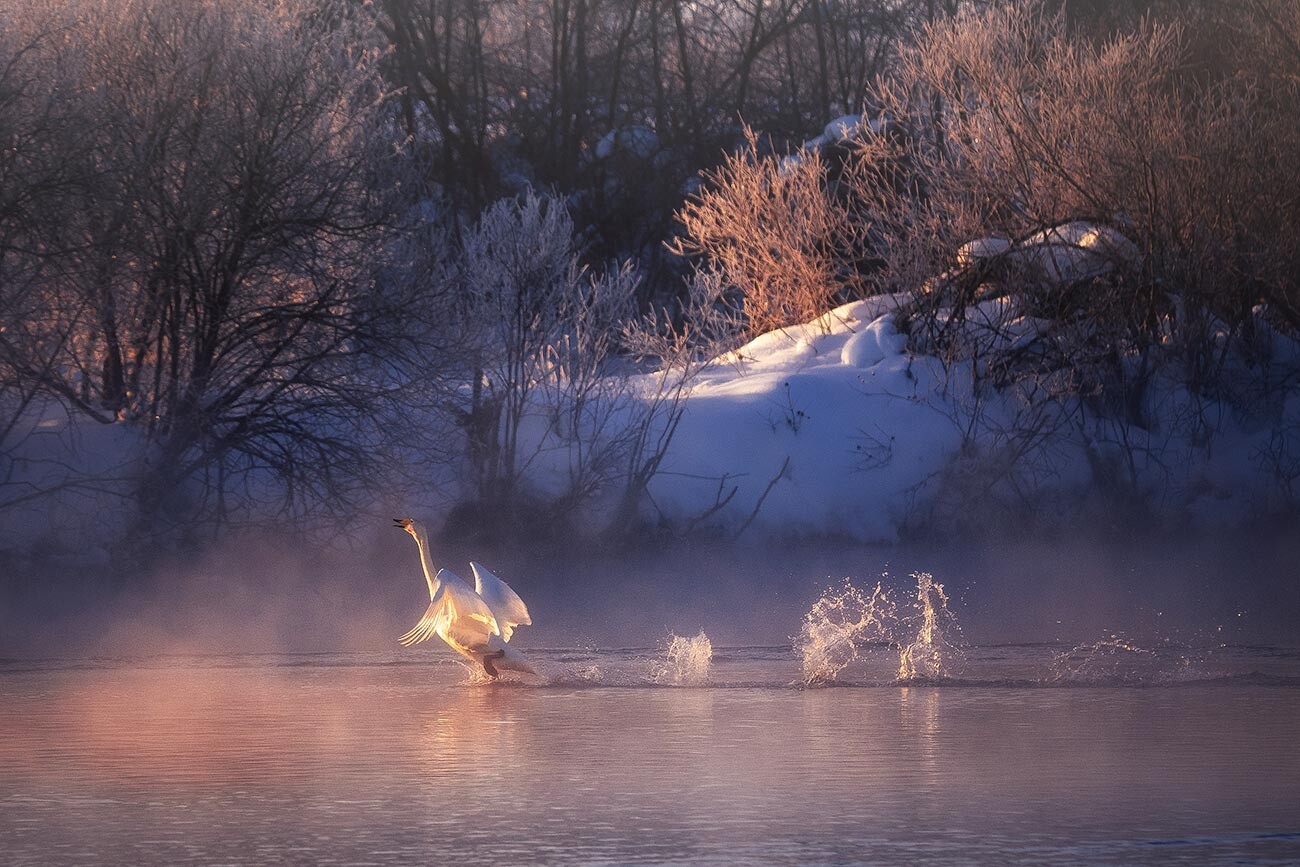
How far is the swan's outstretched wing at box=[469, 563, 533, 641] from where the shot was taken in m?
10.6

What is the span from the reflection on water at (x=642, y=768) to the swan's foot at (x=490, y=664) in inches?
4.8

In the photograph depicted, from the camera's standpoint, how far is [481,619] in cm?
1051

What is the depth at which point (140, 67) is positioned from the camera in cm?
1612

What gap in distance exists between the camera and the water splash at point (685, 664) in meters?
10.6

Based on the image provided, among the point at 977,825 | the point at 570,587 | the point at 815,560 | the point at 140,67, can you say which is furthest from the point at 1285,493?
the point at 977,825

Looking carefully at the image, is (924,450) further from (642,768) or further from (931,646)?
(642,768)

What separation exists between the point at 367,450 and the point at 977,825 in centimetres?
1088

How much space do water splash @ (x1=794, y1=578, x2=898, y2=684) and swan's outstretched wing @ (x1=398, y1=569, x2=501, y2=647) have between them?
1.90 metres

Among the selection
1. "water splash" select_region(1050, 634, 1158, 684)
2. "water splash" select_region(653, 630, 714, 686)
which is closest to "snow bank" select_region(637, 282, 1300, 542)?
"water splash" select_region(1050, 634, 1158, 684)

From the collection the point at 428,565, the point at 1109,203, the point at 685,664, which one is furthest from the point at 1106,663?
the point at 1109,203

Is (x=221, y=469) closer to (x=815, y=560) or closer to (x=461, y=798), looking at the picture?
(x=815, y=560)

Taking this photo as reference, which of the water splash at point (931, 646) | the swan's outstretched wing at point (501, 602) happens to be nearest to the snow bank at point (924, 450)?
the water splash at point (931, 646)

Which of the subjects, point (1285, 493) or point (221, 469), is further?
point (1285, 493)

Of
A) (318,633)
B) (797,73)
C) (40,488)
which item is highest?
(797,73)
